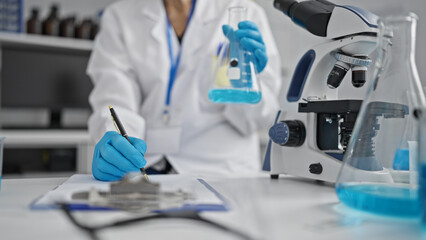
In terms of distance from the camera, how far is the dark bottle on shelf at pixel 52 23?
2664 millimetres

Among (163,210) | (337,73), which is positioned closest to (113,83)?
(337,73)

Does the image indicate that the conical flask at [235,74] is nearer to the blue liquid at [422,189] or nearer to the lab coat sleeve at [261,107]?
the lab coat sleeve at [261,107]

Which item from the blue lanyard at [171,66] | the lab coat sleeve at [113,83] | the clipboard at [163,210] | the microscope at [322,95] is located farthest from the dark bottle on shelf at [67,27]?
the clipboard at [163,210]

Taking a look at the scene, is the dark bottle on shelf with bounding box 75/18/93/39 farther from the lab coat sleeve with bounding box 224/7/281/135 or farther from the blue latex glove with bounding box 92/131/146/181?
the blue latex glove with bounding box 92/131/146/181

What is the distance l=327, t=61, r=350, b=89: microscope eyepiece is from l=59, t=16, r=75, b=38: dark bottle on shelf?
2334 mm

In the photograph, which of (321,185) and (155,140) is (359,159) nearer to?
(321,185)

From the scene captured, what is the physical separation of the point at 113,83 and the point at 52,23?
1533mm

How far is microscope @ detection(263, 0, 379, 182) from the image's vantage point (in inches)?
31.0

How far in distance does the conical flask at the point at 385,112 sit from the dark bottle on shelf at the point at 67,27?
2558 millimetres

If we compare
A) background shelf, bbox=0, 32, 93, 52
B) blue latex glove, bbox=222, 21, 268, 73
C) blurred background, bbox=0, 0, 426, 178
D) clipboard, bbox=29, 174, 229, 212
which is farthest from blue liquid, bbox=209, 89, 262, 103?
background shelf, bbox=0, 32, 93, 52

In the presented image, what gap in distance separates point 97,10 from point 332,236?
3062 mm

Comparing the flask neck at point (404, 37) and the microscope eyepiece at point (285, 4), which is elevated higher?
the microscope eyepiece at point (285, 4)

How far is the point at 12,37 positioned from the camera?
8.24ft

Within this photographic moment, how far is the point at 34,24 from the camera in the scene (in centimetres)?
266
